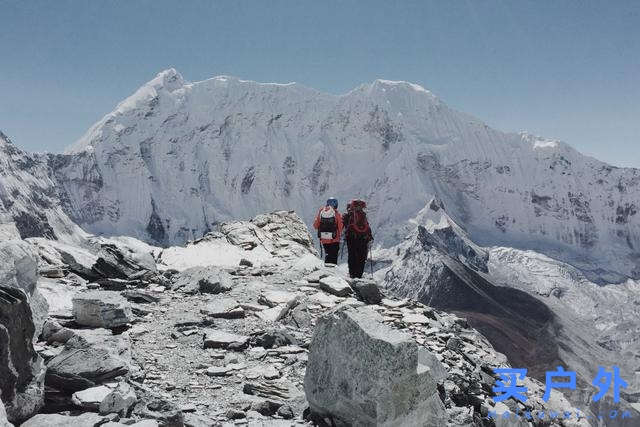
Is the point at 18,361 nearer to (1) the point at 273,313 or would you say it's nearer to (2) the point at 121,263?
(1) the point at 273,313

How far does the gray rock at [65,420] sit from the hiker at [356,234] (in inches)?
460

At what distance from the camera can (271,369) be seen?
356 inches

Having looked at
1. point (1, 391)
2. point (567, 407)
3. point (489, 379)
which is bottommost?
point (567, 407)

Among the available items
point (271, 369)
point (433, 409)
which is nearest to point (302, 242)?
point (271, 369)

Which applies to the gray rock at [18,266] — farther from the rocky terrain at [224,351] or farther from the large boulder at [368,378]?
the large boulder at [368,378]

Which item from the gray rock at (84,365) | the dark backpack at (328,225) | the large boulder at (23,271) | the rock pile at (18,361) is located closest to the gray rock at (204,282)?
the dark backpack at (328,225)

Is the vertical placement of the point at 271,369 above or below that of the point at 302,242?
below

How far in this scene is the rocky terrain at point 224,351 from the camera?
21.5ft

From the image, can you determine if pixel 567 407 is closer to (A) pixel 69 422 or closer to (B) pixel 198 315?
(B) pixel 198 315

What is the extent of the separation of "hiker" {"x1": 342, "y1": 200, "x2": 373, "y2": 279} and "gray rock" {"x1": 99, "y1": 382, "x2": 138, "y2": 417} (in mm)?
11087

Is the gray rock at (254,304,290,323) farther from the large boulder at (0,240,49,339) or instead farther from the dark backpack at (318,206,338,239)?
the dark backpack at (318,206,338,239)

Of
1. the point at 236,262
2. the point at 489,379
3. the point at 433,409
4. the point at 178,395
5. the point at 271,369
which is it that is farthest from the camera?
the point at 236,262

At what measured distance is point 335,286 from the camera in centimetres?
1432

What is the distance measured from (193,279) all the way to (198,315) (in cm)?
315
